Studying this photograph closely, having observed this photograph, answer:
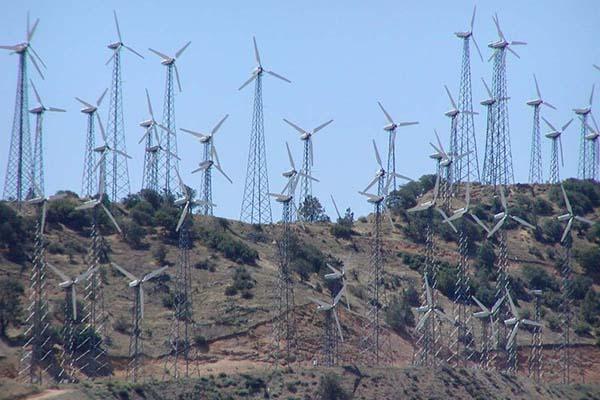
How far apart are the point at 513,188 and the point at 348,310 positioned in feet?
173

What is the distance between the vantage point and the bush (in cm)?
11006

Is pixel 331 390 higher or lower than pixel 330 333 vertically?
lower

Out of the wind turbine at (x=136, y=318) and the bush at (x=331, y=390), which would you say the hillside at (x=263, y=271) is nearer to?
the wind turbine at (x=136, y=318)

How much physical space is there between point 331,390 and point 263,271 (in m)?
35.1

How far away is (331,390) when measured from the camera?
110 meters

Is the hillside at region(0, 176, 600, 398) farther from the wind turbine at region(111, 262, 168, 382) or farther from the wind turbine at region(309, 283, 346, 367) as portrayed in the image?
the wind turbine at region(309, 283, 346, 367)

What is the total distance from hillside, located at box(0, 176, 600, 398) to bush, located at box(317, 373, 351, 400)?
24.5 feet

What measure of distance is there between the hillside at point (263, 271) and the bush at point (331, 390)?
7.46m

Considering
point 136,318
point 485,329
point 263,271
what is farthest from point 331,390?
point 263,271

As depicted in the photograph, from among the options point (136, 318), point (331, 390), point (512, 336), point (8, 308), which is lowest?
point (331, 390)

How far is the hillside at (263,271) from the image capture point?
4970 inches

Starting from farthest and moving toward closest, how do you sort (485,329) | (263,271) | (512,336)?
1. (263,271)
2. (485,329)
3. (512,336)

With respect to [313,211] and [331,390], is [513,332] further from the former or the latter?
[313,211]

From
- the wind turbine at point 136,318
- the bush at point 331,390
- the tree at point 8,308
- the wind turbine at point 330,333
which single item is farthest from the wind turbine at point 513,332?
the tree at point 8,308
